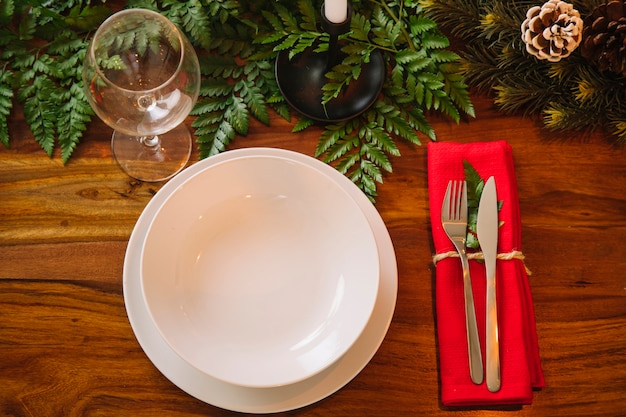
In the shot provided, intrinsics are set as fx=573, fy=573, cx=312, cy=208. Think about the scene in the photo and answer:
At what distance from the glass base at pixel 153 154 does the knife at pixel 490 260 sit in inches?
19.0

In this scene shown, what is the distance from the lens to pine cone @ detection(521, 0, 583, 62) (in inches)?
34.5

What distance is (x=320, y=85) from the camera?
95cm

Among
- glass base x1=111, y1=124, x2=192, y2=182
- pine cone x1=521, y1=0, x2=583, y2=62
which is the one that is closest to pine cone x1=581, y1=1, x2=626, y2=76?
pine cone x1=521, y1=0, x2=583, y2=62

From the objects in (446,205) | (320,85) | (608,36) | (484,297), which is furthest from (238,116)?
(608,36)

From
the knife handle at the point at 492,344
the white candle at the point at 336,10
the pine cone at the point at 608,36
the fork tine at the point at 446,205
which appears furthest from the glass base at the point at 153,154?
the pine cone at the point at 608,36

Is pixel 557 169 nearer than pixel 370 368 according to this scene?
No

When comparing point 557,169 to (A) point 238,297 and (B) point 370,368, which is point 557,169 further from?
(A) point 238,297

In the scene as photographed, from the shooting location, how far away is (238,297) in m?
0.85

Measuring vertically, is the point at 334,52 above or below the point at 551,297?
above

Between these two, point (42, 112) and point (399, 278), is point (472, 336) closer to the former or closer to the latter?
point (399, 278)

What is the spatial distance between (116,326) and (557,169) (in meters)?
0.76

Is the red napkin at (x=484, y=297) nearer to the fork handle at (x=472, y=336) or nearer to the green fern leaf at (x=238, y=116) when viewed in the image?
the fork handle at (x=472, y=336)

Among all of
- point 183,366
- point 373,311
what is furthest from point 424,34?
point 183,366

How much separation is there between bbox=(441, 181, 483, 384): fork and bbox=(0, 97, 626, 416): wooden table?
0.17ft
